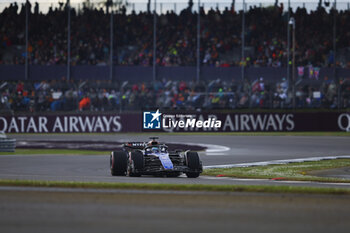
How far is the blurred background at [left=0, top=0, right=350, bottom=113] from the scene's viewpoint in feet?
123

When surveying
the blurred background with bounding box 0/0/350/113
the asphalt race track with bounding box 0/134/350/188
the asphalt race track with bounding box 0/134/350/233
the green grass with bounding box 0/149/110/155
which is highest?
the blurred background with bounding box 0/0/350/113

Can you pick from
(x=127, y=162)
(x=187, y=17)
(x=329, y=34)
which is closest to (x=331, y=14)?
(x=329, y=34)

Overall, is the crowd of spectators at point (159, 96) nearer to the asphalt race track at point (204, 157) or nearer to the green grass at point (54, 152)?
the asphalt race track at point (204, 157)

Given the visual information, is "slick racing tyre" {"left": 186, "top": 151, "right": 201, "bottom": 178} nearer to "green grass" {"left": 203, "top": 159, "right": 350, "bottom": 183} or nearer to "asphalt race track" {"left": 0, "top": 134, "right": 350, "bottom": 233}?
"green grass" {"left": 203, "top": 159, "right": 350, "bottom": 183}

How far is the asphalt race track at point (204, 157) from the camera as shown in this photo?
44.3 ft

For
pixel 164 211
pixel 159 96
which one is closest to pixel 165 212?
pixel 164 211

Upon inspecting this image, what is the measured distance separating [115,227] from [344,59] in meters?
35.0

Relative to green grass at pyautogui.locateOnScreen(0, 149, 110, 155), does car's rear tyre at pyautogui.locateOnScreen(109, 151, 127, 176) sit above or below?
above

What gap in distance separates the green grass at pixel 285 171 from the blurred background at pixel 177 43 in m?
15.0

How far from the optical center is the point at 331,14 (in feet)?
137

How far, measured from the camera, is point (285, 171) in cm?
1617

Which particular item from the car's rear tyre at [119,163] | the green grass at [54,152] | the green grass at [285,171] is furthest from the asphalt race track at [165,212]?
the green grass at [54,152]

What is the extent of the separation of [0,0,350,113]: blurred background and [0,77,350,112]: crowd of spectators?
0.50m

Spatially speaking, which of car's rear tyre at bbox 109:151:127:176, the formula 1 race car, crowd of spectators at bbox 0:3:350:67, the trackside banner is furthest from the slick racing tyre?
crowd of spectators at bbox 0:3:350:67
